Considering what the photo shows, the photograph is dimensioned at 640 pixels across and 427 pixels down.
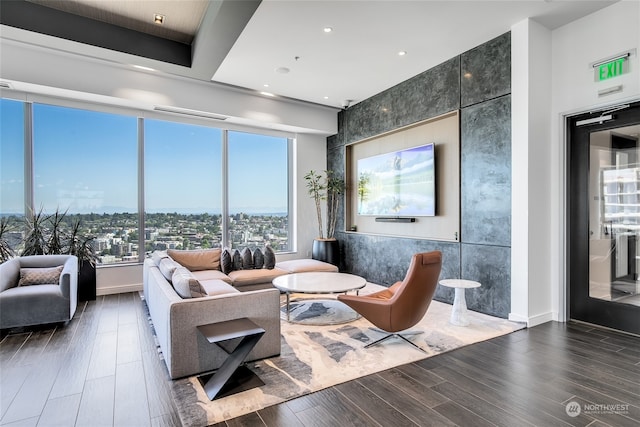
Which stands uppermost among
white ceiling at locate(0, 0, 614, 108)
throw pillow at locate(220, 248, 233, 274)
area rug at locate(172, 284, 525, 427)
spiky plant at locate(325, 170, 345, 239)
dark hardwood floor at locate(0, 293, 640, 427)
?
white ceiling at locate(0, 0, 614, 108)

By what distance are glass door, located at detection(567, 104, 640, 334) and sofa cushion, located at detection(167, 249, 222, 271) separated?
4.84 m

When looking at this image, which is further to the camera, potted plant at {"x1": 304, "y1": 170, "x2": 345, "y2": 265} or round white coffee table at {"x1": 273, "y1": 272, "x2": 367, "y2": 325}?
potted plant at {"x1": 304, "y1": 170, "x2": 345, "y2": 265}

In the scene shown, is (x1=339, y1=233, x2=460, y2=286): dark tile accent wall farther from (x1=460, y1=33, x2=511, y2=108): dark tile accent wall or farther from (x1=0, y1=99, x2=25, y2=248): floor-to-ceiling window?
(x1=0, y1=99, x2=25, y2=248): floor-to-ceiling window

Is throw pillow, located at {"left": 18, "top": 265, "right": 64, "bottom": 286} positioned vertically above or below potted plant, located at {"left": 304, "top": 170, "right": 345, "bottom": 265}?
below

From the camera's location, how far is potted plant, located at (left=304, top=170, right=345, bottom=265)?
270 inches

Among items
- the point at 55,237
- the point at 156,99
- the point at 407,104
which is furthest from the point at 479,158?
the point at 55,237

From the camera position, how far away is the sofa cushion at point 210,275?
466 cm

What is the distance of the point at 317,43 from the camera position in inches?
167

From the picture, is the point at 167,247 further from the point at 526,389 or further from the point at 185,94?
the point at 526,389

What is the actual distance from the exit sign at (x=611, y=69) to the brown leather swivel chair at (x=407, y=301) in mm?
2699

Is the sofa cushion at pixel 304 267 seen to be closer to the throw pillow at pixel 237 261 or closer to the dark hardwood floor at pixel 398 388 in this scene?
the throw pillow at pixel 237 261

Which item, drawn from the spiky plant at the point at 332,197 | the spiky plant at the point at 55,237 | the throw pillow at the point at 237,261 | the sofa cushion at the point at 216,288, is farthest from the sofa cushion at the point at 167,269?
the spiky plant at the point at 332,197

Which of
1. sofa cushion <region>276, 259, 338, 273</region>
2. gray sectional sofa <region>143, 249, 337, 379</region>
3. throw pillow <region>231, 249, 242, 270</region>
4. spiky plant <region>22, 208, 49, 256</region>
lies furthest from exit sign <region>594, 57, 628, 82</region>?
spiky plant <region>22, 208, 49, 256</region>

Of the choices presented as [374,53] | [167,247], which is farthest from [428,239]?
[167,247]
